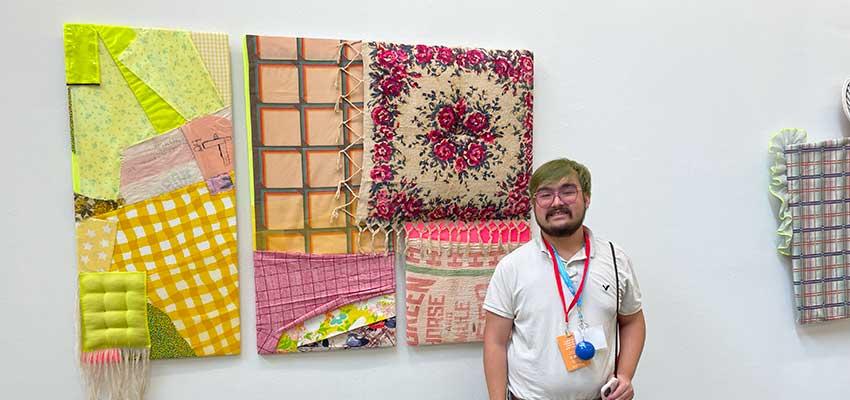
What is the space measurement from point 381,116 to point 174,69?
539mm

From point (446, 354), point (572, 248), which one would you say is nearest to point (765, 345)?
point (572, 248)

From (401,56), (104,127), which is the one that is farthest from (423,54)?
(104,127)

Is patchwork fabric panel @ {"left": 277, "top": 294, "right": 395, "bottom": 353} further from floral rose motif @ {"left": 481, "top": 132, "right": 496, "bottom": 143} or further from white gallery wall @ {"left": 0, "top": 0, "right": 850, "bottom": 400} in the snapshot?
floral rose motif @ {"left": 481, "top": 132, "right": 496, "bottom": 143}

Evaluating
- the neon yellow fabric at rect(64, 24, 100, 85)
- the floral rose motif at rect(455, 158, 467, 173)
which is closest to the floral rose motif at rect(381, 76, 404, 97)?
the floral rose motif at rect(455, 158, 467, 173)

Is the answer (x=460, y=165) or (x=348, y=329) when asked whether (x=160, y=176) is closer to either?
(x=348, y=329)

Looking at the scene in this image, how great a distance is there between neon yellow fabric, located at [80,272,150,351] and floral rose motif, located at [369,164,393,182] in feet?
2.10

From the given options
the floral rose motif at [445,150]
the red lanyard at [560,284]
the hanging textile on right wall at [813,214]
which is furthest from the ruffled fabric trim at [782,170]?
the floral rose motif at [445,150]

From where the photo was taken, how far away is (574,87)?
1.62 meters

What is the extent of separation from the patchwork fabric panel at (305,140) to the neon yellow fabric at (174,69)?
0.11 meters

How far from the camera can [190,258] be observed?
1.40 metres

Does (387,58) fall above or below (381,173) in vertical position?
above

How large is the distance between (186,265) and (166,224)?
117 mm

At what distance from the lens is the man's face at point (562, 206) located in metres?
1.25

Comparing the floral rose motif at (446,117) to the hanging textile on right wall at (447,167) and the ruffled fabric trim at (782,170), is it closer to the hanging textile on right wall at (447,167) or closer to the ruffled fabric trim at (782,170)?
the hanging textile on right wall at (447,167)
